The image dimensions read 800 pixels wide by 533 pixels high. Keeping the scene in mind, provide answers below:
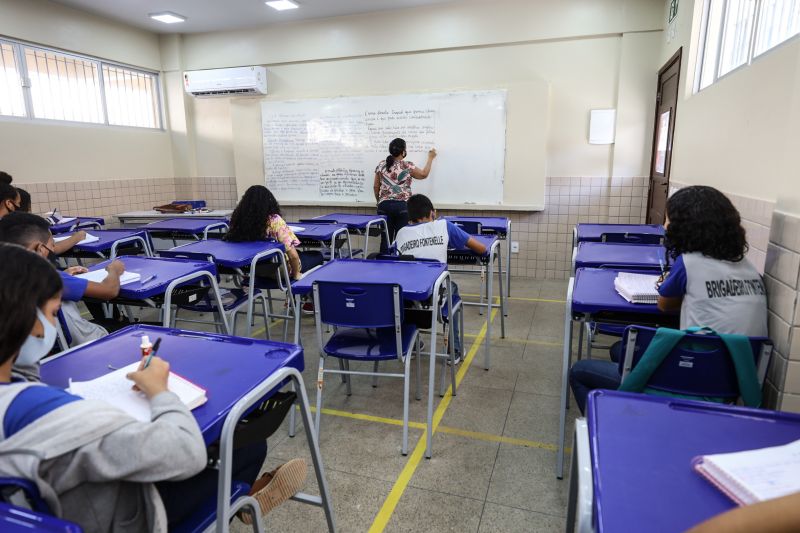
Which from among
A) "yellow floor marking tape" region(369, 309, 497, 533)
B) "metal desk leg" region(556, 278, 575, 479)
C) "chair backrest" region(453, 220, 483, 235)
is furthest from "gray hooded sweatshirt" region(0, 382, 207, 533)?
"chair backrest" region(453, 220, 483, 235)

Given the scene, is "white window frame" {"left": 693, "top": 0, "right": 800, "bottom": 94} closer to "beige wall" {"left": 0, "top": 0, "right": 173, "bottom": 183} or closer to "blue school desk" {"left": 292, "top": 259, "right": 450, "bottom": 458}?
"blue school desk" {"left": 292, "top": 259, "right": 450, "bottom": 458}

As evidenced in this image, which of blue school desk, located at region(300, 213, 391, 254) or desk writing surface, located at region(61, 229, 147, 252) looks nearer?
desk writing surface, located at region(61, 229, 147, 252)

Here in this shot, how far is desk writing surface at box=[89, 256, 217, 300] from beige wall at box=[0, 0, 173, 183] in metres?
3.32

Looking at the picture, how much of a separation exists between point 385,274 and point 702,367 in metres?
1.37

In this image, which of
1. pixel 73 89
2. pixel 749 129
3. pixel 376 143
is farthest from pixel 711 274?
pixel 73 89

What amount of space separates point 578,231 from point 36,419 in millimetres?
3689

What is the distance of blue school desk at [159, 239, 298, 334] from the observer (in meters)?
2.94

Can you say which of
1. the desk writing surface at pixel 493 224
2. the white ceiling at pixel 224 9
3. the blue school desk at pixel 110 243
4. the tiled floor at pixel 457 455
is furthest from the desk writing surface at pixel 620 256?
the white ceiling at pixel 224 9

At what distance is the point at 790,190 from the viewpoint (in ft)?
5.42

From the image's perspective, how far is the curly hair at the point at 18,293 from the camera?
2.94ft

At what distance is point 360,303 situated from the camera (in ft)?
6.89

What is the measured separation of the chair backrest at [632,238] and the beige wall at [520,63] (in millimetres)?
1855

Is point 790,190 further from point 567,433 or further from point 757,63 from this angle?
point 567,433

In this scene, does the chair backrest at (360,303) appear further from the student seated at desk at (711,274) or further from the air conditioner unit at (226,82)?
the air conditioner unit at (226,82)
